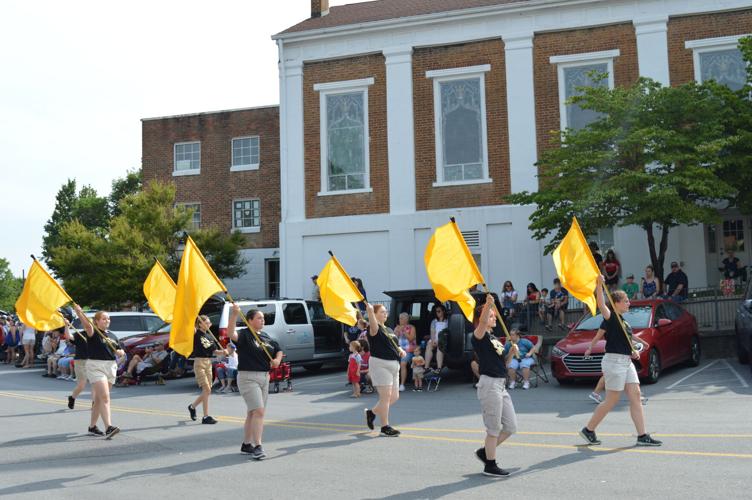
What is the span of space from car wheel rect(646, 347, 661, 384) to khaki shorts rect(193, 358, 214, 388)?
8049mm

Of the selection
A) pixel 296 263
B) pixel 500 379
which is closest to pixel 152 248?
pixel 296 263

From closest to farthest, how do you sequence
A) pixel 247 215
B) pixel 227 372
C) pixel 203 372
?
pixel 203 372
pixel 227 372
pixel 247 215

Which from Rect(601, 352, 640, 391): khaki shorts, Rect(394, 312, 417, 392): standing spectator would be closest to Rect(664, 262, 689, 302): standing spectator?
Rect(394, 312, 417, 392): standing spectator

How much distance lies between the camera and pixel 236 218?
118ft

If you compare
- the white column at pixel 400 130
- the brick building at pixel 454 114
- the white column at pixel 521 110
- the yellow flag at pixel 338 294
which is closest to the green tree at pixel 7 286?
the brick building at pixel 454 114

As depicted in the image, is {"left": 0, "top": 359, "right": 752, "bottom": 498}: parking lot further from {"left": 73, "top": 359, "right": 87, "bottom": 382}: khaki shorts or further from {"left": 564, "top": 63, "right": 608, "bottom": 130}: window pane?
{"left": 564, "top": 63, "right": 608, "bottom": 130}: window pane

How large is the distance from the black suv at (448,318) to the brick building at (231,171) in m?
17.3

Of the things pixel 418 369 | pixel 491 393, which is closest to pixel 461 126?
pixel 418 369

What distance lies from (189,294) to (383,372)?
8.90 feet

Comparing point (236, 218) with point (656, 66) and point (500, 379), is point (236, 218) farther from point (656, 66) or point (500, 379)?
point (500, 379)

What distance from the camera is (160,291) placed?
551 inches

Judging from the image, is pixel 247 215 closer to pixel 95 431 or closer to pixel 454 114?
pixel 454 114

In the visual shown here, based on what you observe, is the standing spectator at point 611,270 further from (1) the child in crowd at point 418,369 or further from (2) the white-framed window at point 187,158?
(2) the white-framed window at point 187,158

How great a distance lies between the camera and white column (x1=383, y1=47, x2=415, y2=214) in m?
27.0
